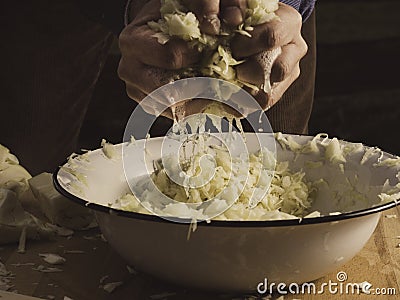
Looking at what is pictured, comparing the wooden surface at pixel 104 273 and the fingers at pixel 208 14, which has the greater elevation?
the fingers at pixel 208 14

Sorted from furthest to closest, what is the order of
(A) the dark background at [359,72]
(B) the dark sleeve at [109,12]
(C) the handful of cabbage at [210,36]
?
(A) the dark background at [359,72], (B) the dark sleeve at [109,12], (C) the handful of cabbage at [210,36]

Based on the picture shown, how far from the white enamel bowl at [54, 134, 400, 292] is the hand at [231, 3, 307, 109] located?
23cm

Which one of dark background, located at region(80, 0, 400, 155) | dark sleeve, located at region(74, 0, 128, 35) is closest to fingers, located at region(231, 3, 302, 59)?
dark sleeve, located at region(74, 0, 128, 35)

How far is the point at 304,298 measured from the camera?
1.05 metres

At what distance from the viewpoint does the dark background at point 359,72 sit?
129 inches

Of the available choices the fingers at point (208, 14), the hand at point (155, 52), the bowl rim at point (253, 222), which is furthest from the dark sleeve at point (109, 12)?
the bowl rim at point (253, 222)

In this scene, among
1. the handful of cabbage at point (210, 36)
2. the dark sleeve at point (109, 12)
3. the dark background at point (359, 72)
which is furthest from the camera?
the dark background at point (359, 72)

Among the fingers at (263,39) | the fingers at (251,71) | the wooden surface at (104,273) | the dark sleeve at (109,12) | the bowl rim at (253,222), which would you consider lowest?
the wooden surface at (104,273)

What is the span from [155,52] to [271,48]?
6.4 inches

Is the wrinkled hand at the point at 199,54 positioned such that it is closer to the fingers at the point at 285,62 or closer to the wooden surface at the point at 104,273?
the fingers at the point at 285,62

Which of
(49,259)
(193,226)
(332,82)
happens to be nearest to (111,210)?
(193,226)

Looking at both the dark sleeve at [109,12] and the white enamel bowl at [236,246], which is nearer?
the white enamel bowl at [236,246]

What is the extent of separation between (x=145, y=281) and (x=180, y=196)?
6.3 inches

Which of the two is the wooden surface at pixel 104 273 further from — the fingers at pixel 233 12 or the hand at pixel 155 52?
the fingers at pixel 233 12
